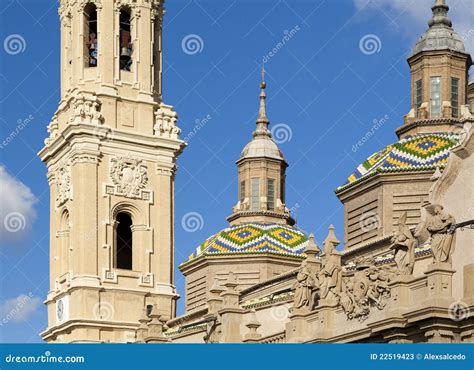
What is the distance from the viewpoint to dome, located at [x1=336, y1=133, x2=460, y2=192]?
43.2m

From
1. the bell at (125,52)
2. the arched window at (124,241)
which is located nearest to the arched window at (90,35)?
the bell at (125,52)

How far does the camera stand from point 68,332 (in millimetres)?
51812

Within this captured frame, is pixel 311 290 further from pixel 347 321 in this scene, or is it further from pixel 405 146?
pixel 405 146

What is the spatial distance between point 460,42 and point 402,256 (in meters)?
17.2

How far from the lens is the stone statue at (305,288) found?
33.4 m

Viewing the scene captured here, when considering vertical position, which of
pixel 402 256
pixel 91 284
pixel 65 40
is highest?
pixel 65 40

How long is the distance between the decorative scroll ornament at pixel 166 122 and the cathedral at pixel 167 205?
56mm

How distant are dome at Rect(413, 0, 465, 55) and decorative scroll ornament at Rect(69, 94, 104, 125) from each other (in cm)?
1370

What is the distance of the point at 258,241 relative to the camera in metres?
57.1

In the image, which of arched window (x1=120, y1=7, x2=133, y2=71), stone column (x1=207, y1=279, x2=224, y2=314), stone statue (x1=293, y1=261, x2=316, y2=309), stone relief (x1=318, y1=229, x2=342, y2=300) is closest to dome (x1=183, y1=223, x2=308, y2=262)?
arched window (x1=120, y1=7, x2=133, y2=71)

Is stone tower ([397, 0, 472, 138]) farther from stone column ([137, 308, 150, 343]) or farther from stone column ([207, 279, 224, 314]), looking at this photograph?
stone column ([137, 308, 150, 343])
